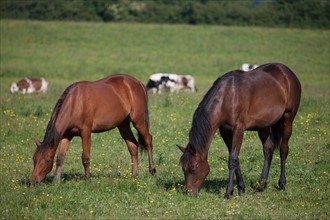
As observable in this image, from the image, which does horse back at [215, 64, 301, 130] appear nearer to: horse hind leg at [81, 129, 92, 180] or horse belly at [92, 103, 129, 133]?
horse belly at [92, 103, 129, 133]

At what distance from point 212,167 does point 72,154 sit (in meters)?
3.25

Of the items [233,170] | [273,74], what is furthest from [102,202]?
[273,74]

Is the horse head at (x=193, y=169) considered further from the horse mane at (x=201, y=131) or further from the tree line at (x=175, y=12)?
the tree line at (x=175, y=12)

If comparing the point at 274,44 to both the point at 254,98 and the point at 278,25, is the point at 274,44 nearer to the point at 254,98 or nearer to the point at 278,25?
the point at 278,25

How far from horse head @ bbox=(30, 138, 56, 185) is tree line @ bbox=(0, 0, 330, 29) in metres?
43.7

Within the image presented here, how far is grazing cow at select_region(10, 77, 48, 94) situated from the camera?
25.7 metres

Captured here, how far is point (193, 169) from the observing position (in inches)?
390

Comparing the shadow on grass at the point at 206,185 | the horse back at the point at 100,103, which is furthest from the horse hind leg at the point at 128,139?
the shadow on grass at the point at 206,185

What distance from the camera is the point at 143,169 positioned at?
12.6 m

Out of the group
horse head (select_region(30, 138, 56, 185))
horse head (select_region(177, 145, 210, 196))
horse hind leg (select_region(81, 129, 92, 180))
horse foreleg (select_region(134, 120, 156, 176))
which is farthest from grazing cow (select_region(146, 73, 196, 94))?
horse head (select_region(177, 145, 210, 196))

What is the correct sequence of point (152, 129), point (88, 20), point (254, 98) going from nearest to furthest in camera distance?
1. point (254, 98)
2. point (152, 129)
3. point (88, 20)

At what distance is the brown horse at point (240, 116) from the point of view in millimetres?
→ 9977

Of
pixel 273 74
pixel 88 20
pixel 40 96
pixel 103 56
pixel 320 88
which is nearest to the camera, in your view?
pixel 273 74

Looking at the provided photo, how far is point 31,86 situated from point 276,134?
16345 millimetres
